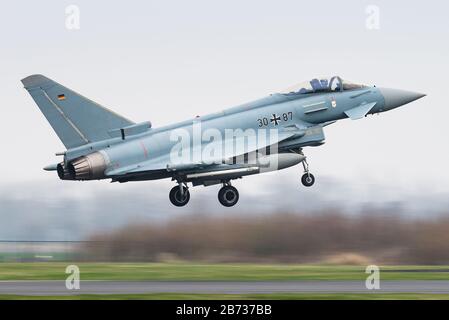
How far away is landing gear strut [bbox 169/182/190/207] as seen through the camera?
3678 centimetres

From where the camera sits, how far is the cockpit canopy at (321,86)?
38375 millimetres

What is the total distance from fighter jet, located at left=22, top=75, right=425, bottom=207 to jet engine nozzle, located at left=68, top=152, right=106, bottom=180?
0.03 meters

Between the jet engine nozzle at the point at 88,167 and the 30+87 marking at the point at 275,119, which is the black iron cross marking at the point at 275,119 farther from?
the jet engine nozzle at the point at 88,167

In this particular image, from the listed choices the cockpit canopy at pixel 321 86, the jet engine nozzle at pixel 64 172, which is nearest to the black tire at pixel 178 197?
the jet engine nozzle at pixel 64 172

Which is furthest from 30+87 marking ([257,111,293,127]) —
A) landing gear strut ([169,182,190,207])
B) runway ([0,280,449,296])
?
runway ([0,280,449,296])

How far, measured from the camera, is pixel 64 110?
34.5 meters

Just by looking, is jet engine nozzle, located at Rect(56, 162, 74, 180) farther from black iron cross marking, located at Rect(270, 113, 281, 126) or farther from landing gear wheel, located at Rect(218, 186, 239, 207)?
black iron cross marking, located at Rect(270, 113, 281, 126)

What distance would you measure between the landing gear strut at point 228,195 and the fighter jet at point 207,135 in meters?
0.04

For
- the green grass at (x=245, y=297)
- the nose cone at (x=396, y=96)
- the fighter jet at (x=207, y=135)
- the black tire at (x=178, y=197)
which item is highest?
the nose cone at (x=396, y=96)

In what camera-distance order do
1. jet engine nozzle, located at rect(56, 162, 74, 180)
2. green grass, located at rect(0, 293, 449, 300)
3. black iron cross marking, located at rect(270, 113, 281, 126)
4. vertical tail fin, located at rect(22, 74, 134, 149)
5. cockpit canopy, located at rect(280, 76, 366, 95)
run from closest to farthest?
1. green grass, located at rect(0, 293, 449, 300)
2. jet engine nozzle, located at rect(56, 162, 74, 180)
3. vertical tail fin, located at rect(22, 74, 134, 149)
4. black iron cross marking, located at rect(270, 113, 281, 126)
5. cockpit canopy, located at rect(280, 76, 366, 95)

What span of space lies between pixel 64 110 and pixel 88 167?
2.10 m

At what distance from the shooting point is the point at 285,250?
40.2 m

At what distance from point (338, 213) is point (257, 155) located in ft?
22.6
